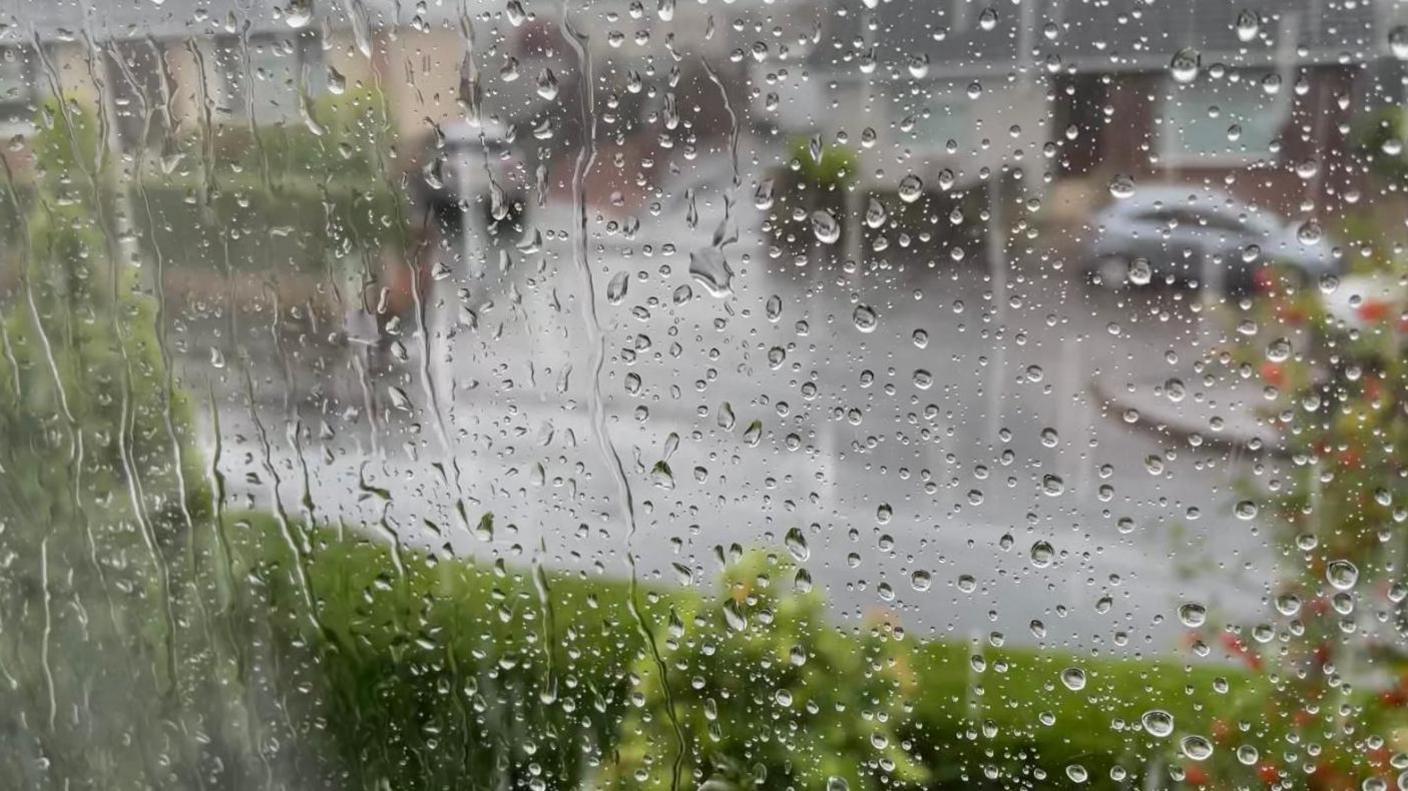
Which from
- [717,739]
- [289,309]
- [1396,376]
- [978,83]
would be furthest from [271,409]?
[1396,376]

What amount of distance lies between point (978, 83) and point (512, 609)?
548 millimetres

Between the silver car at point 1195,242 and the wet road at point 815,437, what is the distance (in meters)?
0.02

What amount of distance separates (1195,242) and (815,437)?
0.92ft

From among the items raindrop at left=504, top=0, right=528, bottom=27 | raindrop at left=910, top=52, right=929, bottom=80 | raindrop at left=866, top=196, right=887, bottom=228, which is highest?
raindrop at left=504, top=0, right=528, bottom=27

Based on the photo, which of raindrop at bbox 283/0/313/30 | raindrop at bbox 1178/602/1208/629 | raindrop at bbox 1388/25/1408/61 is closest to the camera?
raindrop at bbox 1388/25/1408/61

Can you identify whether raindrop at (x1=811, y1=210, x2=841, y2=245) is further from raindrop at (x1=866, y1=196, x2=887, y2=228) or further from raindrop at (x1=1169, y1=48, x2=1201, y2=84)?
raindrop at (x1=1169, y1=48, x2=1201, y2=84)

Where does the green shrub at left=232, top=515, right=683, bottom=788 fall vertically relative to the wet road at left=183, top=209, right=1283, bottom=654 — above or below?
below

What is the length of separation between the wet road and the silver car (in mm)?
22

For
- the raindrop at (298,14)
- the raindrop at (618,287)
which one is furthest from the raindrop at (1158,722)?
the raindrop at (298,14)

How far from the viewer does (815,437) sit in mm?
728

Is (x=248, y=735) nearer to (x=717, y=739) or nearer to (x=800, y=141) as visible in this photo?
(x=717, y=739)

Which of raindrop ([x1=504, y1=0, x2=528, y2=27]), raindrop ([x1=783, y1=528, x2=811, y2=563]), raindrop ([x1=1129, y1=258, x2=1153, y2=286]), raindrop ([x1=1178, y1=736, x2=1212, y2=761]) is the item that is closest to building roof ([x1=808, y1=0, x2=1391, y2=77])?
raindrop ([x1=1129, y1=258, x2=1153, y2=286])

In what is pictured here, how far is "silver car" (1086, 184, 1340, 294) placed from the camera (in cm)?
59

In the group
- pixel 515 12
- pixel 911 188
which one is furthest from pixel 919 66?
pixel 515 12
